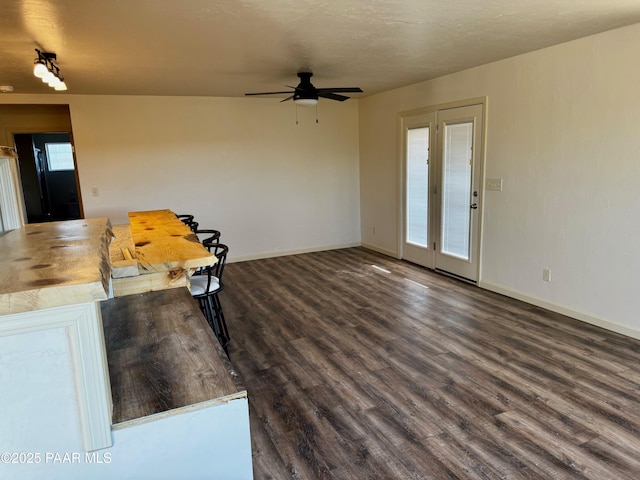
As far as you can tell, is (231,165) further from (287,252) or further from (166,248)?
(166,248)

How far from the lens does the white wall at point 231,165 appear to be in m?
5.64

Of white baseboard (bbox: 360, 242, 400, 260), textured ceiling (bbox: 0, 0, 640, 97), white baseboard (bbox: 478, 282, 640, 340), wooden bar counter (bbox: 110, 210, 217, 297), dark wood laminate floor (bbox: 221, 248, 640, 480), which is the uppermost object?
textured ceiling (bbox: 0, 0, 640, 97)

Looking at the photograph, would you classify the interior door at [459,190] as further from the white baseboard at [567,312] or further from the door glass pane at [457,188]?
the white baseboard at [567,312]

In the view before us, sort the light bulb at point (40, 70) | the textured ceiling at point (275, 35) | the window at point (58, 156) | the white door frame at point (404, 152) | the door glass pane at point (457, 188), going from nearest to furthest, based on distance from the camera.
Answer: the textured ceiling at point (275, 35) < the light bulb at point (40, 70) < the white door frame at point (404, 152) < the door glass pane at point (457, 188) < the window at point (58, 156)

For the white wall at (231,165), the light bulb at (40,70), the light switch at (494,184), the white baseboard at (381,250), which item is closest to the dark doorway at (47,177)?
the white wall at (231,165)

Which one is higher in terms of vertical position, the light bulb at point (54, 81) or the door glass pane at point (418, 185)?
the light bulb at point (54, 81)

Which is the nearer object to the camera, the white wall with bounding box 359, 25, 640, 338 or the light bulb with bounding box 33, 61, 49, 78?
the light bulb with bounding box 33, 61, 49, 78

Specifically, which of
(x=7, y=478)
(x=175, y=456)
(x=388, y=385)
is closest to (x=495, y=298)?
(x=388, y=385)

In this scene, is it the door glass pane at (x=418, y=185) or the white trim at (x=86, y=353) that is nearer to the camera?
the white trim at (x=86, y=353)

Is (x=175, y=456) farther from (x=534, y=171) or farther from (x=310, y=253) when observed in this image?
(x=310, y=253)

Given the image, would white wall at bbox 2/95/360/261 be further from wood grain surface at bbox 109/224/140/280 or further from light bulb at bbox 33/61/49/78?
wood grain surface at bbox 109/224/140/280

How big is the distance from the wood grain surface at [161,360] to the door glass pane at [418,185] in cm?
408

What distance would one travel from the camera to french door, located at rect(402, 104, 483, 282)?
15.8 ft

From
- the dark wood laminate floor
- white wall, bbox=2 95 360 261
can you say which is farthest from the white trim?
white wall, bbox=2 95 360 261
